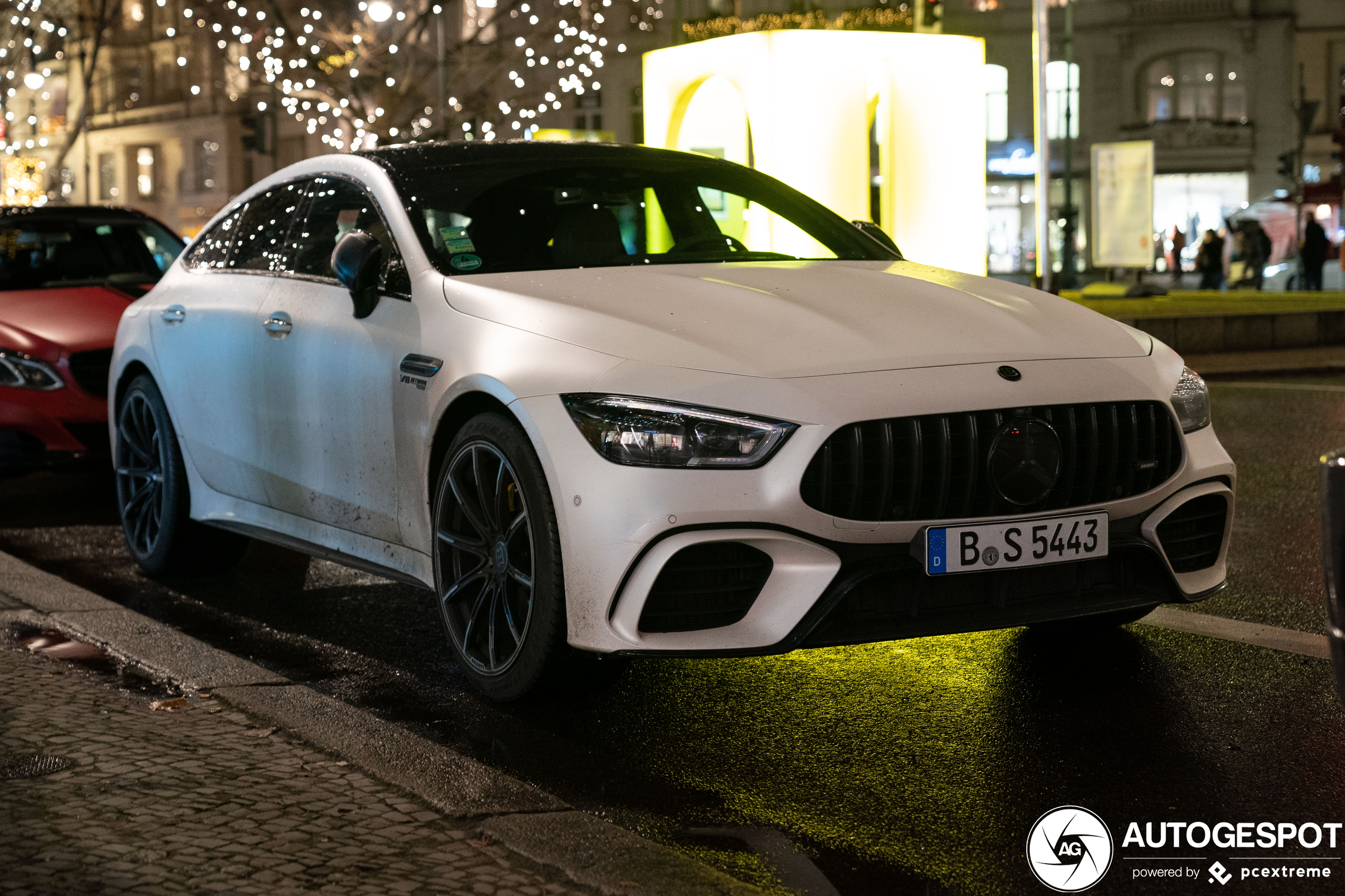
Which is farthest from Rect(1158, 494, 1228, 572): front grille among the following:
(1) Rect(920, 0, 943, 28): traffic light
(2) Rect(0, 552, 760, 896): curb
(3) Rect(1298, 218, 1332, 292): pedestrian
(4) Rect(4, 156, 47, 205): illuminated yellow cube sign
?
(4) Rect(4, 156, 47, 205): illuminated yellow cube sign

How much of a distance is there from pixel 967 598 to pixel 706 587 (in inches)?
26.6

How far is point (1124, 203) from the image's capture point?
923 inches

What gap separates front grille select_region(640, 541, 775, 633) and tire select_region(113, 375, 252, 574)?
3.21m

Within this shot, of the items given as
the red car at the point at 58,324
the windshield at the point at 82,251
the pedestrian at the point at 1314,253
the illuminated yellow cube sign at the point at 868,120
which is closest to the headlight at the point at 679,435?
the red car at the point at 58,324

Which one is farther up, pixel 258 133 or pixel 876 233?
pixel 258 133

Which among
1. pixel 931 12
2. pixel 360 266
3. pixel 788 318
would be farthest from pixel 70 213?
pixel 931 12

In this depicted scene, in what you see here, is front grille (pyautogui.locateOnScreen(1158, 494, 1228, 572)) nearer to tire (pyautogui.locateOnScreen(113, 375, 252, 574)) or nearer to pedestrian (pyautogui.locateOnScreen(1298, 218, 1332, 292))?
tire (pyautogui.locateOnScreen(113, 375, 252, 574))

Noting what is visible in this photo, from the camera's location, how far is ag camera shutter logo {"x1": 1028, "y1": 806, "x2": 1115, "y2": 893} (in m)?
3.50

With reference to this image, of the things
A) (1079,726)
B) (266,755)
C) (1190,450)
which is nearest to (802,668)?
(1079,726)

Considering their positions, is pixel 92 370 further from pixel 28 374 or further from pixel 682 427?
pixel 682 427

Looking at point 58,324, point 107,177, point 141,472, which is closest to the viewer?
point 141,472

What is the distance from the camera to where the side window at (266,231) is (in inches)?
250

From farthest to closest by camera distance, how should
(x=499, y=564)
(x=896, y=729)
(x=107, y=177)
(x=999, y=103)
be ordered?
(x=107, y=177) → (x=999, y=103) → (x=499, y=564) → (x=896, y=729)

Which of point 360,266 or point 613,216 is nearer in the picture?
point 360,266
